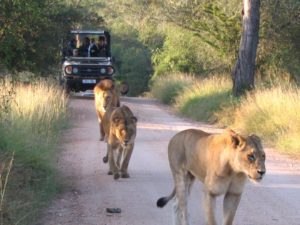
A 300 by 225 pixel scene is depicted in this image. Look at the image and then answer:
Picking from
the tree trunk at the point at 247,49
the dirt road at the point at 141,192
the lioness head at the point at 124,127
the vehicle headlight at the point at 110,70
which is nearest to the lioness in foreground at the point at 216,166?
the dirt road at the point at 141,192

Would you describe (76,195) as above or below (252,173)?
below

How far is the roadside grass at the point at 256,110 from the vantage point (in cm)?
1462

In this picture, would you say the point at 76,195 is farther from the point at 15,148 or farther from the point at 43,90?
the point at 43,90

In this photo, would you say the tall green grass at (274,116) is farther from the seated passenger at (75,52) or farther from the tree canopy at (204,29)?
the seated passenger at (75,52)

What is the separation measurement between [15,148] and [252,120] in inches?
343

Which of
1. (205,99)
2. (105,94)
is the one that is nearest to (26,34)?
(105,94)

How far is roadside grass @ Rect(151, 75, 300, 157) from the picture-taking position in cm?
1462

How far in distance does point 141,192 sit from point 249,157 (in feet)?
12.0

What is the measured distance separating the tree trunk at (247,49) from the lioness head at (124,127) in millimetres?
10290

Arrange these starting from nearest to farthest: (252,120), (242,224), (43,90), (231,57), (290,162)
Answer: (242,224) < (290,162) < (252,120) < (43,90) < (231,57)

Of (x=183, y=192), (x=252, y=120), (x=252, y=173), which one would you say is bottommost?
(x=252, y=120)

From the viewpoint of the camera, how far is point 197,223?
7633 mm

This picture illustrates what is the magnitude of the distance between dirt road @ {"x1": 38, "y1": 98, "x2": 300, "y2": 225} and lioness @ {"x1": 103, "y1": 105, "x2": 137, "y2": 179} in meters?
0.21

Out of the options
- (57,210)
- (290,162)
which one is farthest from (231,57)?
(57,210)
